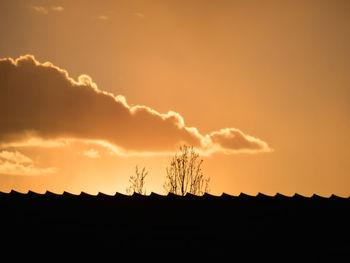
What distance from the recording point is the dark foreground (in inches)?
467

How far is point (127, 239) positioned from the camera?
12.0 meters

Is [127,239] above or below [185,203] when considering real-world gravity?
below

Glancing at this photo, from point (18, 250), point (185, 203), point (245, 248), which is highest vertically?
point (185, 203)

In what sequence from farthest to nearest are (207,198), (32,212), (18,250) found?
(207,198), (32,212), (18,250)

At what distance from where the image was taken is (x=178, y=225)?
40.7ft

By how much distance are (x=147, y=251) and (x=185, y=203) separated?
2019 millimetres

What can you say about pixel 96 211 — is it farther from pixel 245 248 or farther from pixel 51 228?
pixel 245 248

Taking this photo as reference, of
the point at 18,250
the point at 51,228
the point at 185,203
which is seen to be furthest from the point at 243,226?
the point at 18,250

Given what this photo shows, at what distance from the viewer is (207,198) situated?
13.3 metres

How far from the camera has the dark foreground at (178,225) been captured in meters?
11.9

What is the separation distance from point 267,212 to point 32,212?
23.3 feet

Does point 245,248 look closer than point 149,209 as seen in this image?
Yes

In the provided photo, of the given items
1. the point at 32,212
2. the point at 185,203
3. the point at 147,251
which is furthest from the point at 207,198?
the point at 32,212

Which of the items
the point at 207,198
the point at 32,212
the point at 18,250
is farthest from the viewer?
the point at 207,198
